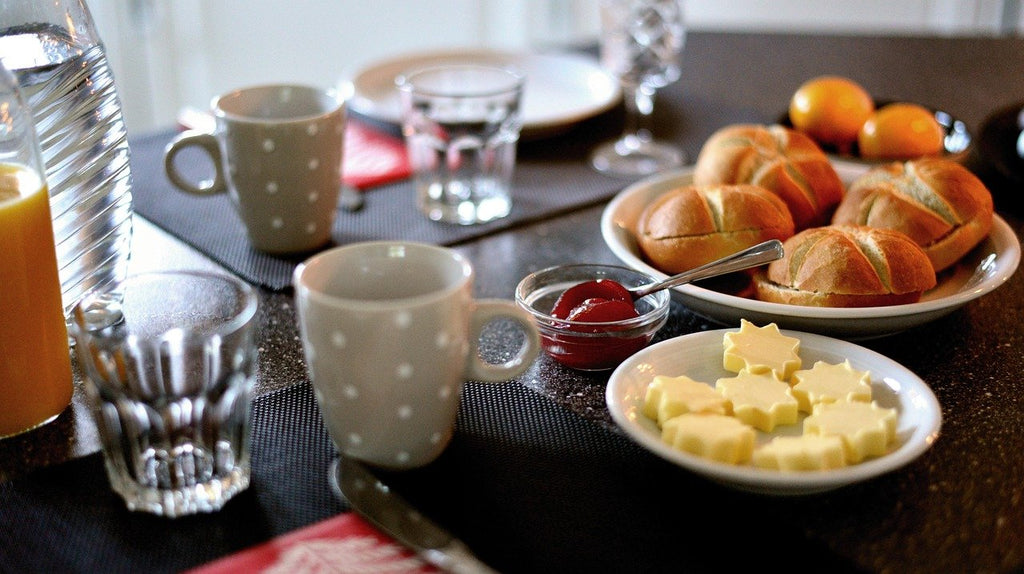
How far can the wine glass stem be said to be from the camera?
1432mm

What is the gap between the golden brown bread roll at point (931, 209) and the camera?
3.09 feet

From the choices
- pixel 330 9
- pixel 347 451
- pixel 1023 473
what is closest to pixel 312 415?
pixel 347 451

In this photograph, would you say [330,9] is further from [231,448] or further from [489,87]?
[231,448]

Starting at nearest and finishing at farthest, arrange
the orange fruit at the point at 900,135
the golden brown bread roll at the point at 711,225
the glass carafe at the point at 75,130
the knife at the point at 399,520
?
1. the knife at the point at 399,520
2. the glass carafe at the point at 75,130
3. the golden brown bread roll at the point at 711,225
4. the orange fruit at the point at 900,135

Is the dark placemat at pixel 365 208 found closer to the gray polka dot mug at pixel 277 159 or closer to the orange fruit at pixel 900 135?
the gray polka dot mug at pixel 277 159

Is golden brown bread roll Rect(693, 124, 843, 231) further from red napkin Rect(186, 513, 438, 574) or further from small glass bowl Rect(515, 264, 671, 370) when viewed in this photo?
red napkin Rect(186, 513, 438, 574)

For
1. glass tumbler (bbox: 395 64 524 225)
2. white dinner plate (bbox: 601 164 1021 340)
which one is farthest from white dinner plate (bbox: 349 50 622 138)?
white dinner plate (bbox: 601 164 1021 340)

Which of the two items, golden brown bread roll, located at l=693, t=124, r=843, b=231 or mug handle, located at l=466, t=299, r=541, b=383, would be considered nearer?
mug handle, located at l=466, t=299, r=541, b=383

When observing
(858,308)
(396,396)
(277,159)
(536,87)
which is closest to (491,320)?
(396,396)

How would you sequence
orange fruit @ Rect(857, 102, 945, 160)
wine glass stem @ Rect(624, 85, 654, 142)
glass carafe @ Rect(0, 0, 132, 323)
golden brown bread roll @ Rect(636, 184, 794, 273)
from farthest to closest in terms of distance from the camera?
wine glass stem @ Rect(624, 85, 654, 142)
orange fruit @ Rect(857, 102, 945, 160)
golden brown bread roll @ Rect(636, 184, 794, 273)
glass carafe @ Rect(0, 0, 132, 323)

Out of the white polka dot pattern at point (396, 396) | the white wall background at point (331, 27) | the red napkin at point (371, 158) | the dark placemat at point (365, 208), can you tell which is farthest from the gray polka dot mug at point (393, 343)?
the white wall background at point (331, 27)

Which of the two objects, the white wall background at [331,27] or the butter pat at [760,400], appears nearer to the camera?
the butter pat at [760,400]

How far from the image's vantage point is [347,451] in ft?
2.27

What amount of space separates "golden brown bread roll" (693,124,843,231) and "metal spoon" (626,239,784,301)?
16cm
